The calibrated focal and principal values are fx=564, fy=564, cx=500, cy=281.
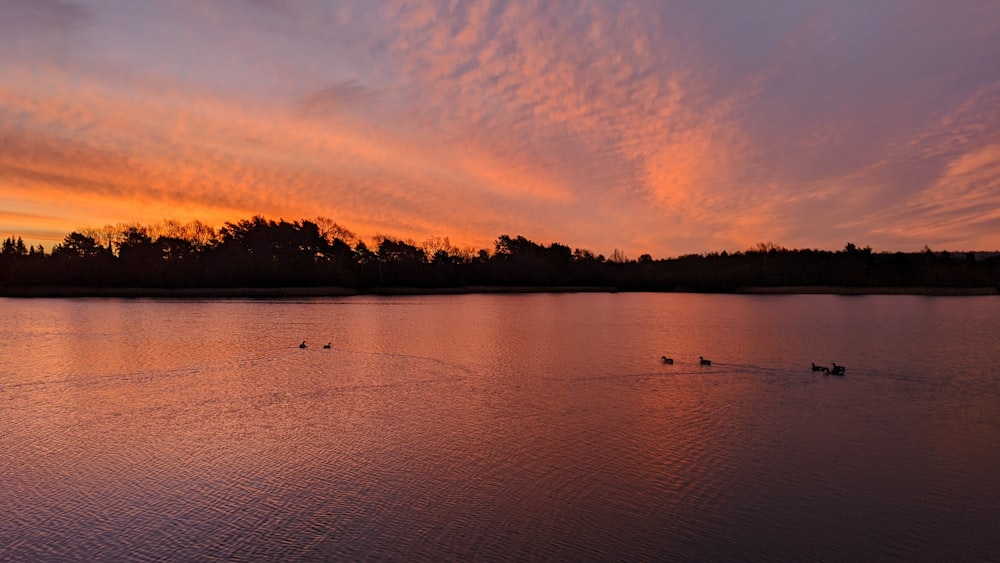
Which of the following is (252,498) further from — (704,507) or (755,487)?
(755,487)

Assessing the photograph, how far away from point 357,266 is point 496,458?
7683 cm

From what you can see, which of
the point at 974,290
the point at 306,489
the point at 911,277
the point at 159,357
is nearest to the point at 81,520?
the point at 306,489

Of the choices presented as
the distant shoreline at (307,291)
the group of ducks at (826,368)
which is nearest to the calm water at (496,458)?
the group of ducks at (826,368)

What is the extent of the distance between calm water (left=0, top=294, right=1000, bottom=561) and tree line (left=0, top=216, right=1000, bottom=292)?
2209 inches

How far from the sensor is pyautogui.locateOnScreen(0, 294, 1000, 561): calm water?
5.19 m

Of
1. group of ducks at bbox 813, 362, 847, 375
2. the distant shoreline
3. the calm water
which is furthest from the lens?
the distant shoreline

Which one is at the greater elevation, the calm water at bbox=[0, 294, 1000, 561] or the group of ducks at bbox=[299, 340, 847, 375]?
the group of ducks at bbox=[299, 340, 847, 375]

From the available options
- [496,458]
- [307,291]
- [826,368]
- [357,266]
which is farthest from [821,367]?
[357,266]

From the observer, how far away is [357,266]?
267 feet

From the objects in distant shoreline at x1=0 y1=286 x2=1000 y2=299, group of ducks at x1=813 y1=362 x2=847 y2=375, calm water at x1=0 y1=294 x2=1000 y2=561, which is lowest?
calm water at x1=0 y1=294 x2=1000 y2=561

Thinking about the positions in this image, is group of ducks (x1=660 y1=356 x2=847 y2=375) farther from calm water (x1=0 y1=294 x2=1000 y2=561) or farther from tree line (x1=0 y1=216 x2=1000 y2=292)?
tree line (x1=0 y1=216 x2=1000 y2=292)

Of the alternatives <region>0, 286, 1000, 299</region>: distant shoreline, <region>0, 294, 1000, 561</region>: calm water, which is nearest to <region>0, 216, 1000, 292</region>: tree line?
<region>0, 286, 1000, 299</region>: distant shoreline

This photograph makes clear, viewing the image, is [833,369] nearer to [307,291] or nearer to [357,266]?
[307,291]

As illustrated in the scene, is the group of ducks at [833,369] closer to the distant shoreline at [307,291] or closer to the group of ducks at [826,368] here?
the group of ducks at [826,368]
